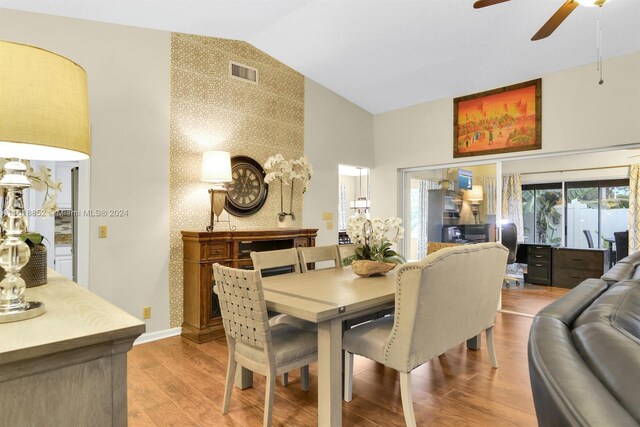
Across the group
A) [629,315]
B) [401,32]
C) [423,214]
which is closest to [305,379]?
[629,315]

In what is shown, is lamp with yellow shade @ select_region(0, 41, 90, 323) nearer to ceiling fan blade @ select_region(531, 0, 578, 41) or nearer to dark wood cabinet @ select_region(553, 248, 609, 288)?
ceiling fan blade @ select_region(531, 0, 578, 41)

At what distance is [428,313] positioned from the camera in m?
1.96

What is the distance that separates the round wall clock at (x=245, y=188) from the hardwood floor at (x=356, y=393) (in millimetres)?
1555

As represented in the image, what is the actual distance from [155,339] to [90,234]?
3.88ft

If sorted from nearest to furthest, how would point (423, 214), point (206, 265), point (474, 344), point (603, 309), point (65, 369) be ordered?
1. point (65, 369)
2. point (603, 309)
3. point (474, 344)
4. point (206, 265)
5. point (423, 214)

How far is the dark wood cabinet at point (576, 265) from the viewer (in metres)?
5.94

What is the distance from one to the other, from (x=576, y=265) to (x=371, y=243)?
514cm

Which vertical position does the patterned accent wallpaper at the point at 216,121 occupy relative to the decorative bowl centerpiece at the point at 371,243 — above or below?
above

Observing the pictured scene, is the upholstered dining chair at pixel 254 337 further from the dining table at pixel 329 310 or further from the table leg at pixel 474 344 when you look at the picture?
the table leg at pixel 474 344

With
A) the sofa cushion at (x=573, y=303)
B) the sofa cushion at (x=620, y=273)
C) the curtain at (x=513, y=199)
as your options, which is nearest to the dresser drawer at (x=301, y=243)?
the sofa cushion at (x=620, y=273)

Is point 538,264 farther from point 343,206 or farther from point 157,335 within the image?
point 157,335

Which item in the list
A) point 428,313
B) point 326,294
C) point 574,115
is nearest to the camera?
point 428,313

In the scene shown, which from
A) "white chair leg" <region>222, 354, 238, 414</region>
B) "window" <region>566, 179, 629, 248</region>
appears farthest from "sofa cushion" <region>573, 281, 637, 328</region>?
"window" <region>566, 179, 629, 248</region>

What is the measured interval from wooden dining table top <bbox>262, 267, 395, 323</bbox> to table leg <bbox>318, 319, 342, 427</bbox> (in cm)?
11
